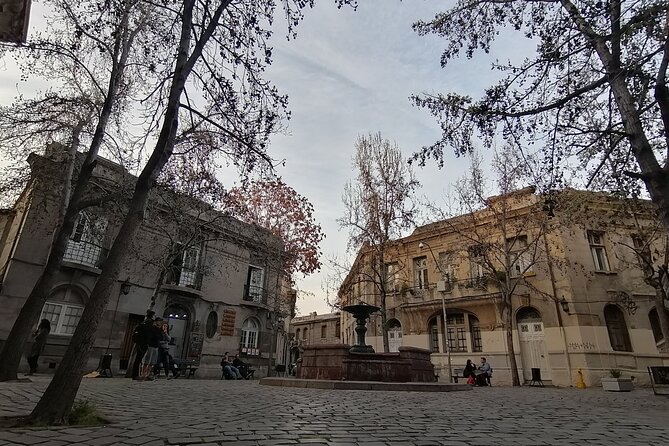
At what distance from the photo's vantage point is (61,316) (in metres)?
16.4

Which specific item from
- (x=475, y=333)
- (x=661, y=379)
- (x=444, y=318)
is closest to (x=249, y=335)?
(x=444, y=318)

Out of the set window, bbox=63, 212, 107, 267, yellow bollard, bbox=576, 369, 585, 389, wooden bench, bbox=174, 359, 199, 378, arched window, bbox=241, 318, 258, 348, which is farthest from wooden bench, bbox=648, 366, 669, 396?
window, bbox=63, 212, 107, 267

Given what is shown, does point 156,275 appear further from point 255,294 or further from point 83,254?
point 255,294

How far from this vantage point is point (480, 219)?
22844 mm

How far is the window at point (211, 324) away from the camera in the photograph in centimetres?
2225

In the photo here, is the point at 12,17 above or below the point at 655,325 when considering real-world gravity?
above

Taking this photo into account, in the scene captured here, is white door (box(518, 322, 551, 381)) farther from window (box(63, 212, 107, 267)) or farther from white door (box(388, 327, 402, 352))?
window (box(63, 212, 107, 267))

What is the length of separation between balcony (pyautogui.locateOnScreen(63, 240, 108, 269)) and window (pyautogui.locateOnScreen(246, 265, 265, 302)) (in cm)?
930

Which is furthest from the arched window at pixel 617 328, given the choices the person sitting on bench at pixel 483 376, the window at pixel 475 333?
the person sitting on bench at pixel 483 376

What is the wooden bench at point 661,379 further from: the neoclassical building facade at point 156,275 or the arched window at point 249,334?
the arched window at point 249,334

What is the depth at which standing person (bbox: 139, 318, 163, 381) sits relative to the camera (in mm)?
11528

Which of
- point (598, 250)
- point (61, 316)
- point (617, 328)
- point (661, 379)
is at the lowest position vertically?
point (661, 379)

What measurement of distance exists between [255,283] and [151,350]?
44.1 feet

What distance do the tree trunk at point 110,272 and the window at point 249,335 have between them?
20.1 metres
